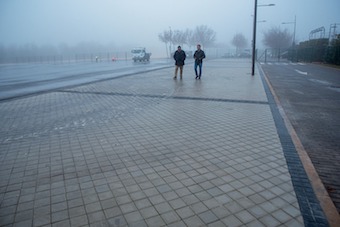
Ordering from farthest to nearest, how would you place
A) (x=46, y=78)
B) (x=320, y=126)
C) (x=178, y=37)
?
1. (x=178, y=37)
2. (x=46, y=78)
3. (x=320, y=126)

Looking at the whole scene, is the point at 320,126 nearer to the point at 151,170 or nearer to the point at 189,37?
the point at 151,170

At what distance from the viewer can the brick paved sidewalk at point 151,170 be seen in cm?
313

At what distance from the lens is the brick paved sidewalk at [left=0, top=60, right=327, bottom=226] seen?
10.3 ft

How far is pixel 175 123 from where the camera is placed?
6805 mm

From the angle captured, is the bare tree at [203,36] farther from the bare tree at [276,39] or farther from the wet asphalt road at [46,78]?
the wet asphalt road at [46,78]

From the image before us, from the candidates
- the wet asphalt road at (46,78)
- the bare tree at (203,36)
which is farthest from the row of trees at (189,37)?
the wet asphalt road at (46,78)

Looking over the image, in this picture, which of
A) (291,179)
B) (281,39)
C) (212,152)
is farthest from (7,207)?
(281,39)

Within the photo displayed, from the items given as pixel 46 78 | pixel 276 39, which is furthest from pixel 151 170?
pixel 276 39

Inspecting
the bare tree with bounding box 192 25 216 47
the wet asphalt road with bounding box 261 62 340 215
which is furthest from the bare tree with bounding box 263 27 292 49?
the wet asphalt road with bounding box 261 62 340 215

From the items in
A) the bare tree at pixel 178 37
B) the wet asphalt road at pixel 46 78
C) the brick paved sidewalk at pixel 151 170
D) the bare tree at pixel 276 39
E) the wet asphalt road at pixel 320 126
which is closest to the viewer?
the brick paved sidewalk at pixel 151 170

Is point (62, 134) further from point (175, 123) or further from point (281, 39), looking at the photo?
point (281, 39)

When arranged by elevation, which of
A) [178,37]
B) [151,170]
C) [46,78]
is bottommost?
[151,170]

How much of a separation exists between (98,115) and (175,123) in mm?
2405

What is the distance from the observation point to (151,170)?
4.22m
